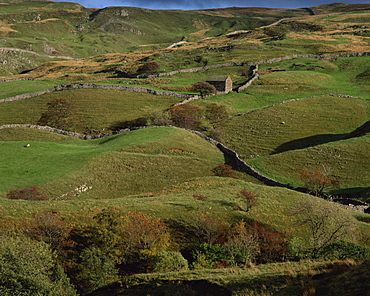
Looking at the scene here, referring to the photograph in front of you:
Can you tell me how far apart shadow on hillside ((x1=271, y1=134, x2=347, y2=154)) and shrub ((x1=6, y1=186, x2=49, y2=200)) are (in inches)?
2123

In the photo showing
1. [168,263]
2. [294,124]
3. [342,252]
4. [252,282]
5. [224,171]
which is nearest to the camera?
[252,282]

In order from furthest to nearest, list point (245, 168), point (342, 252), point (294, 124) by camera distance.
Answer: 1. point (294, 124)
2. point (245, 168)
3. point (342, 252)

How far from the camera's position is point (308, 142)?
77062mm

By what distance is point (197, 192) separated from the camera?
4700 cm

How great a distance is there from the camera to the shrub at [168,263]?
26.7 m

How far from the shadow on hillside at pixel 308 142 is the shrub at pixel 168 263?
5391 cm

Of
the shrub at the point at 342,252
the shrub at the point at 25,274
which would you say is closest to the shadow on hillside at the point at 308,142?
the shrub at the point at 342,252

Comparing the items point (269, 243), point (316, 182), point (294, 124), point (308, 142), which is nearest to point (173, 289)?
point (269, 243)

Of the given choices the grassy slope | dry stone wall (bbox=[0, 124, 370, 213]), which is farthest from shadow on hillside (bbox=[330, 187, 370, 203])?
the grassy slope

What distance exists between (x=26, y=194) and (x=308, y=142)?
65.0m

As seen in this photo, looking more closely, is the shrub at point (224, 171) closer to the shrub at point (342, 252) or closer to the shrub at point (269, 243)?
the shrub at point (269, 243)

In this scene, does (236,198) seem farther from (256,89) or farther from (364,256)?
(256,89)

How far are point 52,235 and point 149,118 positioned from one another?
202 ft

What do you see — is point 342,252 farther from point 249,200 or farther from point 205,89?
point 205,89
